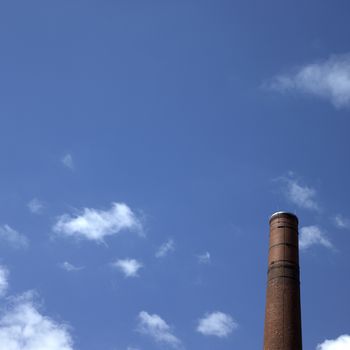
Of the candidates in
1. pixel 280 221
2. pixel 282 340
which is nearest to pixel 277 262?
pixel 280 221

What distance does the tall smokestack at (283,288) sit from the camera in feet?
47.3

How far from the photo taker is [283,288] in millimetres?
15336

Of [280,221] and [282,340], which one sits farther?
[280,221]

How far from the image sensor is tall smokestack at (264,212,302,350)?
47.3 ft

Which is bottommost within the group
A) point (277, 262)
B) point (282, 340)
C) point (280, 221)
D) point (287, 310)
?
point (282, 340)

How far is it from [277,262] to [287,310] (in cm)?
164

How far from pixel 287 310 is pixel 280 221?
3.05 metres

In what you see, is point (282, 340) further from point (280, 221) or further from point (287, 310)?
point (280, 221)

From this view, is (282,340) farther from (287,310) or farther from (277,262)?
(277,262)

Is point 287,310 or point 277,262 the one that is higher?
point 277,262

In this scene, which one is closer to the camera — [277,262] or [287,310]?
[287,310]

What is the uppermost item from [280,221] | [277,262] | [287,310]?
[280,221]

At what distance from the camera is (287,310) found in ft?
48.8

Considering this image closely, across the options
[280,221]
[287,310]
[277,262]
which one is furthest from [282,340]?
[280,221]
